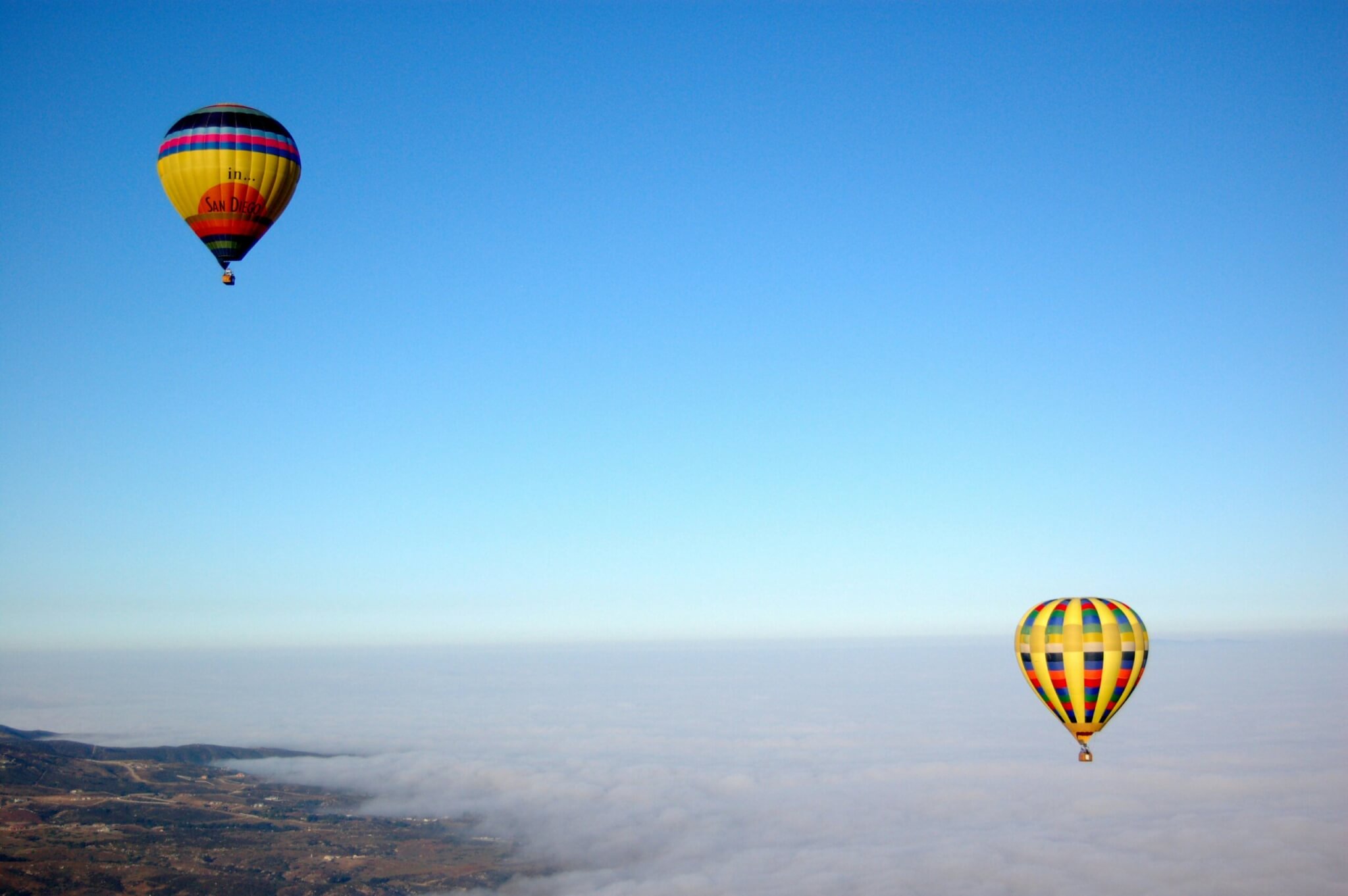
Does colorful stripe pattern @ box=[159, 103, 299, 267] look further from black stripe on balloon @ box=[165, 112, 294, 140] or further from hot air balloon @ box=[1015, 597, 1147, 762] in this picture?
hot air balloon @ box=[1015, 597, 1147, 762]

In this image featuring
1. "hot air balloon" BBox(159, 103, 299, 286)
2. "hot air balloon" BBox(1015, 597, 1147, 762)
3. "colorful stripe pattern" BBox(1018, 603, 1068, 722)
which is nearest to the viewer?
"hot air balloon" BBox(159, 103, 299, 286)

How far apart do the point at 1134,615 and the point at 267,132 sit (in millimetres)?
59481

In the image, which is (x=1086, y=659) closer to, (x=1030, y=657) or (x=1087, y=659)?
(x=1087, y=659)

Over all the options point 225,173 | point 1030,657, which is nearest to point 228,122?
point 225,173

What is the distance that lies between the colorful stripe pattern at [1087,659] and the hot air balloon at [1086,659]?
4 centimetres

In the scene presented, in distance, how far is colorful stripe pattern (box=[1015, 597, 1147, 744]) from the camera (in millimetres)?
67562

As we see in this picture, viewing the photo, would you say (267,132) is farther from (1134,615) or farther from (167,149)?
(1134,615)

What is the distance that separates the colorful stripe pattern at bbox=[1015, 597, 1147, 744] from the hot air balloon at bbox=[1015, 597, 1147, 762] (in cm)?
4

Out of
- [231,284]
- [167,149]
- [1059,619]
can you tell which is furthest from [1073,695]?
[167,149]

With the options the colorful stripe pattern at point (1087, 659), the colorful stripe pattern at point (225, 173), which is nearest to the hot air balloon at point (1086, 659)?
the colorful stripe pattern at point (1087, 659)

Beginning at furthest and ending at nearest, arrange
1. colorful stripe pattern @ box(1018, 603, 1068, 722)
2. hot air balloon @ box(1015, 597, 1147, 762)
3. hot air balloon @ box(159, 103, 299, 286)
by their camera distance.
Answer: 1. colorful stripe pattern @ box(1018, 603, 1068, 722)
2. hot air balloon @ box(1015, 597, 1147, 762)
3. hot air balloon @ box(159, 103, 299, 286)

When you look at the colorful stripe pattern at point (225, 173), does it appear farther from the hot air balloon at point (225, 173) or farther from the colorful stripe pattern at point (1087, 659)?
the colorful stripe pattern at point (1087, 659)

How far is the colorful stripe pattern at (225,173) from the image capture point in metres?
55.2

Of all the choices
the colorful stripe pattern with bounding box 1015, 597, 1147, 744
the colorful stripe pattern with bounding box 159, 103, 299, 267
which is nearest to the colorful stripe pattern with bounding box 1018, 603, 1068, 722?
the colorful stripe pattern with bounding box 1015, 597, 1147, 744
